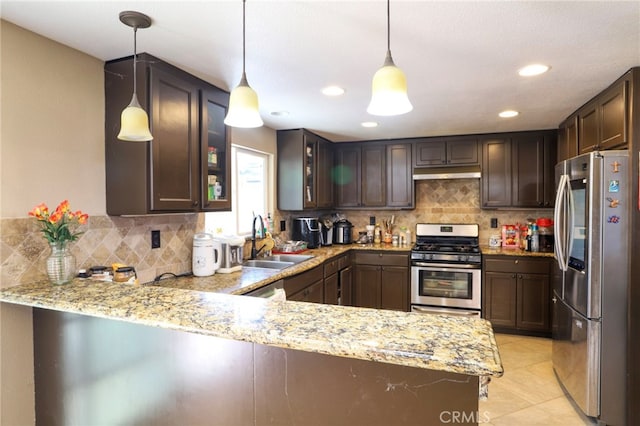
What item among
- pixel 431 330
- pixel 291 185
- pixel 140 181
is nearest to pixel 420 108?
pixel 291 185

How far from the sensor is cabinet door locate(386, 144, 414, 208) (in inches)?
173

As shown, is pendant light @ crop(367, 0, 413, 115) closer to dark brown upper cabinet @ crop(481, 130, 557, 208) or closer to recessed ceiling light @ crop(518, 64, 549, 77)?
recessed ceiling light @ crop(518, 64, 549, 77)

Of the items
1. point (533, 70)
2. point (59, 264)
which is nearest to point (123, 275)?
Result: point (59, 264)

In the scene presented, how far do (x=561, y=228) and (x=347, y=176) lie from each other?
253 centimetres

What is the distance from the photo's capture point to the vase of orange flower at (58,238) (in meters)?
1.56

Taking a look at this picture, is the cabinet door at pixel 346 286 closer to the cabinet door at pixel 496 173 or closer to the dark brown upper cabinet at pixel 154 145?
the cabinet door at pixel 496 173

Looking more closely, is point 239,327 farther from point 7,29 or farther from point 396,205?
point 396,205

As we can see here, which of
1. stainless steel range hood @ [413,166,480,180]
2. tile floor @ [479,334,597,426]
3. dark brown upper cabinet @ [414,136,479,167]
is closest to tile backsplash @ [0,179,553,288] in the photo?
stainless steel range hood @ [413,166,480,180]

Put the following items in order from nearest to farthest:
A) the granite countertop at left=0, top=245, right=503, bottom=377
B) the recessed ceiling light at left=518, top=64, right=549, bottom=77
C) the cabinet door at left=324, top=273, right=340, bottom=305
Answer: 1. the granite countertop at left=0, top=245, right=503, bottom=377
2. the recessed ceiling light at left=518, top=64, right=549, bottom=77
3. the cabinet door at left=324, top=273, right=340, bottom=305

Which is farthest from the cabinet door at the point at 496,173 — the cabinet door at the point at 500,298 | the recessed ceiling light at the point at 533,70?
the recessed ceiling light at the point at 533,70

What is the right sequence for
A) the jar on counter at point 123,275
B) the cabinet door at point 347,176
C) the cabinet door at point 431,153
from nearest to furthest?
1. the jar on counter at point 123,275
2. the cabinet door at point 431,153
3. the cabinet door at point 347,176

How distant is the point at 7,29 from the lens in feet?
5.16

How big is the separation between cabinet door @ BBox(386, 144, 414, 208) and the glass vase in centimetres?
350

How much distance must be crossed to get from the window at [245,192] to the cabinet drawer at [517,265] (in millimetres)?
2409
